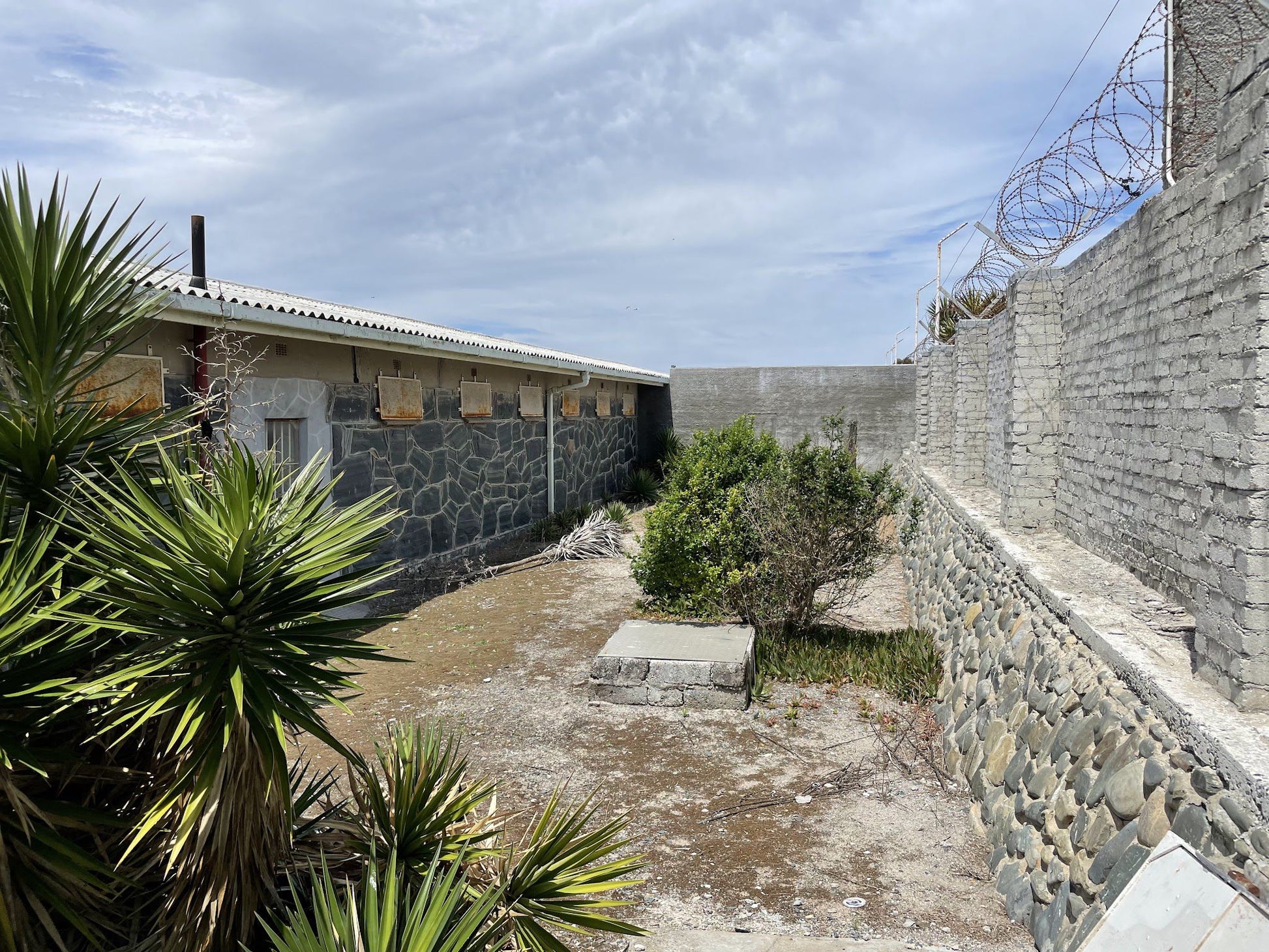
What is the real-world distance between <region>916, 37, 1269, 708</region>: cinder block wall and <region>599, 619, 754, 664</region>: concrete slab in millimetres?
2484

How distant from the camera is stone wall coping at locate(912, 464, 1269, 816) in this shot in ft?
8.65

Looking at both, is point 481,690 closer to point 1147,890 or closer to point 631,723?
point 631,723

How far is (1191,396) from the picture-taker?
14.3 ft

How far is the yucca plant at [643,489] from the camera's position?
58.3 ft

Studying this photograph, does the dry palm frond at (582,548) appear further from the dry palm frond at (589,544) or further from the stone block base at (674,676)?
the stone block base at (674,676)

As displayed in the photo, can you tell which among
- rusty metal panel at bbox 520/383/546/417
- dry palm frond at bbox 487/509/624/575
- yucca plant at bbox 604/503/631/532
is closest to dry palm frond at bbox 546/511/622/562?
dry palm frond at bbox 487/509/624/575

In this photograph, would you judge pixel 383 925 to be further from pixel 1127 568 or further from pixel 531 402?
pixel 531 402

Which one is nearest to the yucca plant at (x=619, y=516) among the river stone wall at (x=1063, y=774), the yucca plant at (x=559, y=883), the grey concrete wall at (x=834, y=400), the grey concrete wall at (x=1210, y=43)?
the grey concrete wall at (x=834, y=400)

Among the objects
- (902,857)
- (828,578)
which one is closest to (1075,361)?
(828,578)

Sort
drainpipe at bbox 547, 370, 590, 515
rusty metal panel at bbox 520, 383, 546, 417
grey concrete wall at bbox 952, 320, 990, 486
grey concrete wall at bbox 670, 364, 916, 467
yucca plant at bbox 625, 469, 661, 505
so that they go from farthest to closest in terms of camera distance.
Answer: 1. grey concrete wall at bbox 670, 364, 916, 467
2. yucca plant at bbox 625, 469, 661, 505
3. drainpipe at bbox 547, 370, 590, 515
4. rusty metal panel at bbox 520, 383, 546, 417
5. grey concrete wall at bbox 952, 320, 990, 486

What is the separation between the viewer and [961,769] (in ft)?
16.6

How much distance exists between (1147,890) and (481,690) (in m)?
4.92

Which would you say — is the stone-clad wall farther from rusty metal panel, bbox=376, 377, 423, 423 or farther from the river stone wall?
rusty metal panel, bbox=376, 377, 423, 423

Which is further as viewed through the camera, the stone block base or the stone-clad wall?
the stone block base
